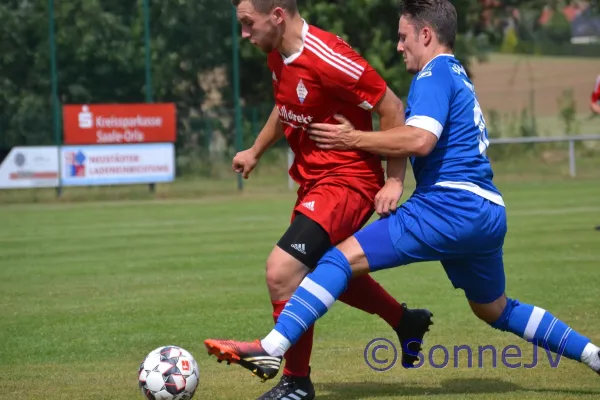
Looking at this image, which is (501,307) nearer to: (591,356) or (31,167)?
(591,356)

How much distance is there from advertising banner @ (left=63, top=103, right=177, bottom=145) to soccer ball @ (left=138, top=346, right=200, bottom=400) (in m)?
20.0

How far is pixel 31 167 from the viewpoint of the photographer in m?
25.1

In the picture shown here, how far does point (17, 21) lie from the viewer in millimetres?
28031

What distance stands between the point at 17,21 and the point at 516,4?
20288mm

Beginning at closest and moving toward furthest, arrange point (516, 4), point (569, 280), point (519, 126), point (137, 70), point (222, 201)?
point (569, 280) < point (222, 201) < point (137, 70) < point (519, 126) < point (516, 4)

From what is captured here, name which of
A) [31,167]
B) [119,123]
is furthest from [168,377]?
[119,123]

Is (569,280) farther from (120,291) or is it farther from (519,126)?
(519,126)

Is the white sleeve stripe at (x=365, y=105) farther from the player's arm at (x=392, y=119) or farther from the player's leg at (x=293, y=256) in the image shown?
the player's leg at (x=293, y=256)

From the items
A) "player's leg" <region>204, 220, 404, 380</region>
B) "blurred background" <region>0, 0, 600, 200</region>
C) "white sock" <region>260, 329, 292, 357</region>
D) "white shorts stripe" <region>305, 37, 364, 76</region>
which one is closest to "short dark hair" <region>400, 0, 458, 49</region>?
"white shorts stripe" <region>305, 37, 364, 76</region>

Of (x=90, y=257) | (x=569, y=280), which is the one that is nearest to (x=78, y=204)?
(x=90, y=257)

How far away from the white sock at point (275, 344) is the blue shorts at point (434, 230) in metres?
0.60

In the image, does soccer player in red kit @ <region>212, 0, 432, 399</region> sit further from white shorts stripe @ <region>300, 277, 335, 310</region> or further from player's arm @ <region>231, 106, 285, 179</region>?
player's arm @ <region>231, 106, 285, 179</region>

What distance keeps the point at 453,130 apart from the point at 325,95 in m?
0.71
